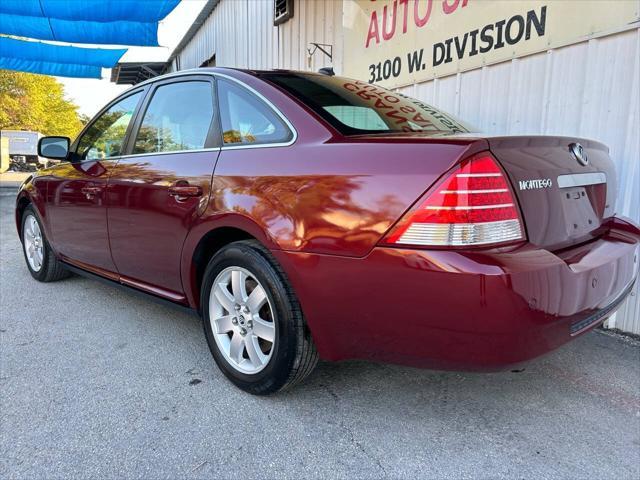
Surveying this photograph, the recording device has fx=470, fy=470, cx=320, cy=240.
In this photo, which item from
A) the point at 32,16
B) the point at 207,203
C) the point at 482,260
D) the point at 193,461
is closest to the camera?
the point at 482,260

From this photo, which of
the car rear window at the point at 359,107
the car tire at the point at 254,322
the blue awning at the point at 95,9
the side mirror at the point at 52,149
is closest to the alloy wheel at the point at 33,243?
the side mirror at the point at 52,149

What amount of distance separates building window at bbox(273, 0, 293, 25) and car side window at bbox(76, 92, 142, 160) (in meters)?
4.67

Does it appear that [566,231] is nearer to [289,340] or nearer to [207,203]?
[289,340]

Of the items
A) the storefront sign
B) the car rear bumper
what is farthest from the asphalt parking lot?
the storefront sign

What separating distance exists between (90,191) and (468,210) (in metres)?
2.67

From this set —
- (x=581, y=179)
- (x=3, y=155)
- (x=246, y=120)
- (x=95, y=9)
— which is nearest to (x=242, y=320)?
(x=246, y=120)

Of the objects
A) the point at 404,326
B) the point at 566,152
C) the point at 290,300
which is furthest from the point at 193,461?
the point at 566,152

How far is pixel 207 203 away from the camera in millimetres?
2312

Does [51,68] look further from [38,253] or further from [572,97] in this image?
[572,97]

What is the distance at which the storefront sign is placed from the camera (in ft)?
10.3

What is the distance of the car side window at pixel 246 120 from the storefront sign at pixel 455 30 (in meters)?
2.34

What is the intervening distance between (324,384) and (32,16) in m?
10.9

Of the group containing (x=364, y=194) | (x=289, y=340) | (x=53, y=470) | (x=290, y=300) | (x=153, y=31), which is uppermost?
(x=153, y=31)

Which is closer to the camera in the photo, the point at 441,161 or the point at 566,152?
the point at 441,161
